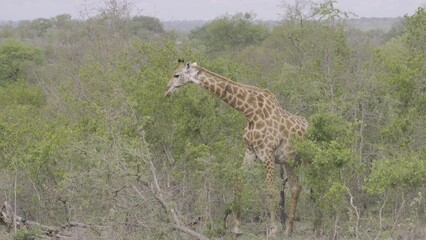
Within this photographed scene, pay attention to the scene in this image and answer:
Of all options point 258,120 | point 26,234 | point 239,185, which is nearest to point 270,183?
point 239,185

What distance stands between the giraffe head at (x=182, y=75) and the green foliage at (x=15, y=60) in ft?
70.1

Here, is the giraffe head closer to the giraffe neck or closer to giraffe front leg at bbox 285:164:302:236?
the giraffe neck

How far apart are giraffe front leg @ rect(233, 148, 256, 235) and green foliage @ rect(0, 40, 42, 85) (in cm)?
2195

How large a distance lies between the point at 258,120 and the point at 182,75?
1491 mm

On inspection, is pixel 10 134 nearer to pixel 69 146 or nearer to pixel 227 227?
pixel 69 146

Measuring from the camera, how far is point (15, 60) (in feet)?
Answer: 110

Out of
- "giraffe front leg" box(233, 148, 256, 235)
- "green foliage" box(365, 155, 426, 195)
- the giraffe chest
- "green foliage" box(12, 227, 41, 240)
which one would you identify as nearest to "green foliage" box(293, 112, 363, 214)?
"green foliage" box(365, 155, 426, 195)

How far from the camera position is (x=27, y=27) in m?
68.7

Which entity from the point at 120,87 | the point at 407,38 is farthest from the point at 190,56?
the point at 407,38

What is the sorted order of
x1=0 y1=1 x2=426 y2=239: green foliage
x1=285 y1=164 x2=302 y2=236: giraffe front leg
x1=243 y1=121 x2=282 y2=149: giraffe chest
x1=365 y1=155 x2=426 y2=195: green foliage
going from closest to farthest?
x1=365 y1=155 x2=426 y2=195: green foliage < x1=0 y1=1 x2=426 y2=239: green foliage < x1=243 y1=121 x2=282 y2=149: giraffe chest < x1=285 y1=164 x2=302 y2=236: giraffe front leg

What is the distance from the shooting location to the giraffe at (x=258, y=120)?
11.3 m

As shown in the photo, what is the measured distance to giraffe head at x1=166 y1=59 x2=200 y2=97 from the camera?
11.3 metres

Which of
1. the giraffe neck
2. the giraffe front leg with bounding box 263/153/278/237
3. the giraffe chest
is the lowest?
the giraffe front leg with bounding box 263/153/278/237

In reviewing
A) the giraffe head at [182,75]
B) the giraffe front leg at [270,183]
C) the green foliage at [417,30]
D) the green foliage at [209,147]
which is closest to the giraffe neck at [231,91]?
the giraffe head at [182,75]
